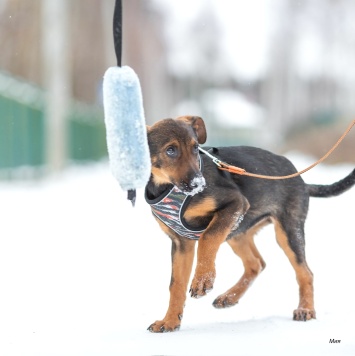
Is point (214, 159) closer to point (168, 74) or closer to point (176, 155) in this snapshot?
point (176, 155)

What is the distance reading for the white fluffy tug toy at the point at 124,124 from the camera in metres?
4.27

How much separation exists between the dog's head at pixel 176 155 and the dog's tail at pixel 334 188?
4.81 feet

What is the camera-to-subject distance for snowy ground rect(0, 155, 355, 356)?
4.67 metres

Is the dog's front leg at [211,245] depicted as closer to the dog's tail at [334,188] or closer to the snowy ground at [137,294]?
the snowy ground at [137,294]

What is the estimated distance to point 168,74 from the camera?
222 feet

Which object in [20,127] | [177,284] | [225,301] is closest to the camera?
[177,284]

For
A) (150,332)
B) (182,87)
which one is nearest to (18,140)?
(150,332)

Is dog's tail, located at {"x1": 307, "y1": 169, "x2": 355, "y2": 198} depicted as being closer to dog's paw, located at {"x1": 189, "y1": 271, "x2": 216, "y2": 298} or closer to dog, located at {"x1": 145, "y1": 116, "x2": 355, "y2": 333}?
dog, located at {"x1": 145, "y1": 116, "x2": 355, "y2": 333}

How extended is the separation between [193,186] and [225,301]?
151cm

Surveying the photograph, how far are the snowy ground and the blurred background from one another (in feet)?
33.2

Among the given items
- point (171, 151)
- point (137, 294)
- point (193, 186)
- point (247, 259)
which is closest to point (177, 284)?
point (193, 186)

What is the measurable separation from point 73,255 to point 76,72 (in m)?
31.7

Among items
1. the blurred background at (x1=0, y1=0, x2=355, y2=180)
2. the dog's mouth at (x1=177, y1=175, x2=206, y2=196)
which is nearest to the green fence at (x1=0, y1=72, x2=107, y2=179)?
the blurred background at (x1=0, y1=0, x2=355, y2=180)

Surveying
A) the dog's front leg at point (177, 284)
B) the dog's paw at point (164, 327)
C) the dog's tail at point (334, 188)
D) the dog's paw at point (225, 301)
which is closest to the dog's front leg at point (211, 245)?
the dog's front leg at point (177, 284)
